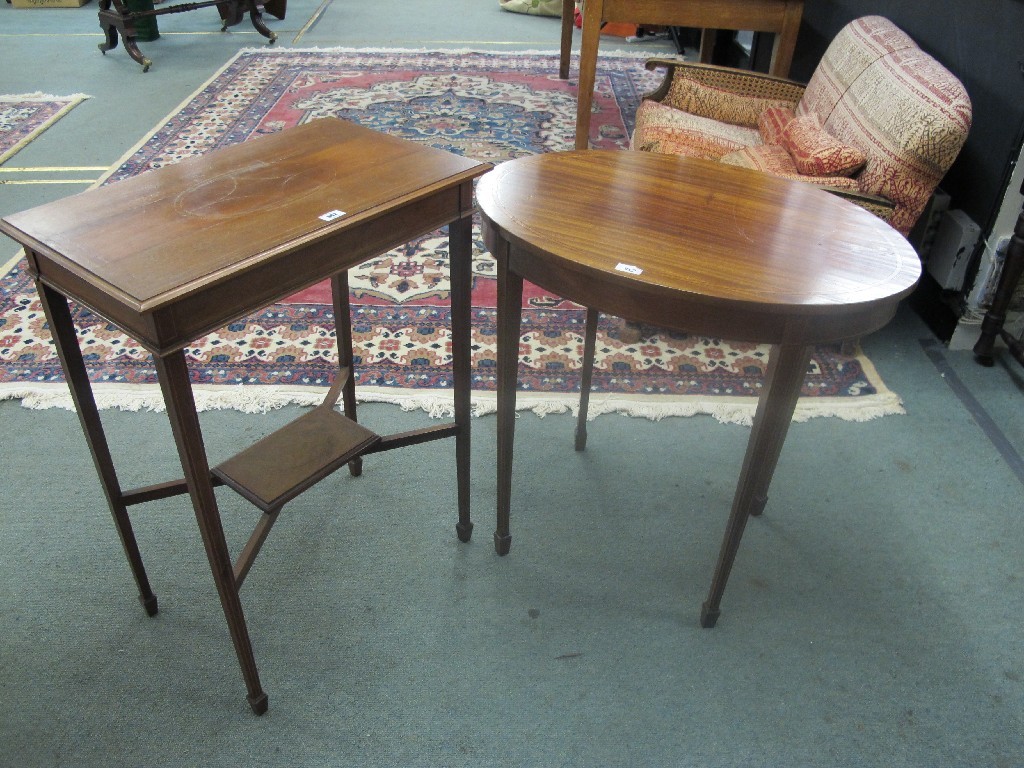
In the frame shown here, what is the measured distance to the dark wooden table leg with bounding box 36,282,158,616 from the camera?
133cm

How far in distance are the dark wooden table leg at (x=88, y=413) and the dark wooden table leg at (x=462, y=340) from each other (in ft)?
2.30

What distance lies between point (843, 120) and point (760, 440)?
1.97 m

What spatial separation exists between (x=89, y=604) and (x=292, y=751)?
638 millimetres

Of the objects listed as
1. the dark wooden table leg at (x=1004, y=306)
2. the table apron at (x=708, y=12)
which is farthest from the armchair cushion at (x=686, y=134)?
the dark wooden table leg at (x=1004, y=306)

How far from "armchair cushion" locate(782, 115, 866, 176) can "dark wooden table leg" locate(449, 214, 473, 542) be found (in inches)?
59.4

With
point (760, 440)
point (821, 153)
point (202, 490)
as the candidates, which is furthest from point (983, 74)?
point (202, 490)

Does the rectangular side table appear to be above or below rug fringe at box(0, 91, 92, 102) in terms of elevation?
above

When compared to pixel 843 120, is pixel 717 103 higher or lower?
lower

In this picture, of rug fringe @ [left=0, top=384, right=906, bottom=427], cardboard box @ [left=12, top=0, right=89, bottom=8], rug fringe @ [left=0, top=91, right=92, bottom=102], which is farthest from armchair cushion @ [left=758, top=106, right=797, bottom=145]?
cardboard box @ [left=12, top=0, right=89, bottom=8]

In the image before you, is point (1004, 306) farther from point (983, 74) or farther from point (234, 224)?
point (234, 224)

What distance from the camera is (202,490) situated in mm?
1297

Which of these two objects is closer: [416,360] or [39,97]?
[416,360]

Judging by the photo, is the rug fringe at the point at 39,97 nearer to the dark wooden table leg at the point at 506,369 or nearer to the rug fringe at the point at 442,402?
the rug fringe at the point at 442,402

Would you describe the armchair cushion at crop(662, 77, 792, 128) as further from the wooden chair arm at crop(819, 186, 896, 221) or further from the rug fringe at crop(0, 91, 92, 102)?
the rug fringe at crop(0, 91, 92, 102)
